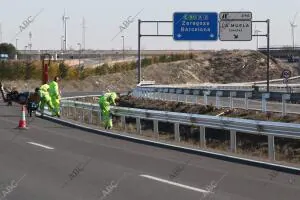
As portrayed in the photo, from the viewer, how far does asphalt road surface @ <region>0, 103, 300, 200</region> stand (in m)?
10.1

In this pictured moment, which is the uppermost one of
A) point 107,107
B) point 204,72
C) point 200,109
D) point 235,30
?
point 235,30

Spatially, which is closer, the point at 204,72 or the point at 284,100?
the point at 284,100

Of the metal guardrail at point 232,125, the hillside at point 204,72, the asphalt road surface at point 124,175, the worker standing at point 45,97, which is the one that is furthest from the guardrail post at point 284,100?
the hillside at point 204,72

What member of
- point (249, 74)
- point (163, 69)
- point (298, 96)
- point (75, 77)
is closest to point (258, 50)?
point (249, 74)

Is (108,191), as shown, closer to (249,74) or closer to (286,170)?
(286,170)

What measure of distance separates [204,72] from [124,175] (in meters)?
77.2

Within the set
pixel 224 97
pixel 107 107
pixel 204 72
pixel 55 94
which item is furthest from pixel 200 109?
pixel 204 72

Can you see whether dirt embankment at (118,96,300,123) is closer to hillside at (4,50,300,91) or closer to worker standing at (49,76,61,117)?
worker standing at (49,76,61,117)

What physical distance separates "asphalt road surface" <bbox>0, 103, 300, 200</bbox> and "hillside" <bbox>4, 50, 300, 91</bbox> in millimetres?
65401

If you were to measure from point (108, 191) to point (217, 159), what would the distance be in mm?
4827

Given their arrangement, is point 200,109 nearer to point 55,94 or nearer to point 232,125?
point 55,94

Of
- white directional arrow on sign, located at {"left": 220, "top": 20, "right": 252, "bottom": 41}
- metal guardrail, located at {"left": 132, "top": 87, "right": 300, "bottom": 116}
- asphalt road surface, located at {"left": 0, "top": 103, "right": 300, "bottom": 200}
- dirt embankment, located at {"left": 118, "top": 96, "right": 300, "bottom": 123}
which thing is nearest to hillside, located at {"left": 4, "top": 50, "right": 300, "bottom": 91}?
metal guardrail, located at {"left": 132, "top": 87, "right": 300, "bottom": 116}

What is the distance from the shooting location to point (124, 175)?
12.2 m

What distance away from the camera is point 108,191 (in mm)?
10344
